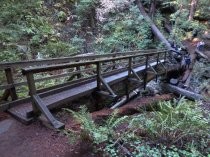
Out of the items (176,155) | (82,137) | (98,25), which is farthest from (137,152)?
(98,25)

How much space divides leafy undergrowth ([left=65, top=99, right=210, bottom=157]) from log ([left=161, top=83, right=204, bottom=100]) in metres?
5.96

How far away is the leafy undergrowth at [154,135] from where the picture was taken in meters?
3.55

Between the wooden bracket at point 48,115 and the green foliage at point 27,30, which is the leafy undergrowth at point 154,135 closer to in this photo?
the wooden bracket at point 48,115

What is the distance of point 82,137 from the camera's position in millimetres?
3662

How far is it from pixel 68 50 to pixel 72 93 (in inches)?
376

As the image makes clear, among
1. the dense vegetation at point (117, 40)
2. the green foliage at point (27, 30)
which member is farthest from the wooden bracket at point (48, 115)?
the green foliage at point (27, 30)

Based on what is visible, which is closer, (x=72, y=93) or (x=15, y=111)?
(x=15, y=111)

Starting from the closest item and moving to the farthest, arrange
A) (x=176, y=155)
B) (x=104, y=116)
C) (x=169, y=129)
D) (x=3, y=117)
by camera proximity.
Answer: (x=176, y=155)
(x=169, y=129)
(x=3, y=117)
(x=104, y=116)

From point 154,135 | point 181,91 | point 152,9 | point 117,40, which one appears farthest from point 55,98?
point 152,9

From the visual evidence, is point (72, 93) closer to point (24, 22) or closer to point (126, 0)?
point (24, 22)

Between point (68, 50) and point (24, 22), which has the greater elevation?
point (24, 22)

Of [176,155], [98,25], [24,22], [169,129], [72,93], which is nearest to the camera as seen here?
[176,155]

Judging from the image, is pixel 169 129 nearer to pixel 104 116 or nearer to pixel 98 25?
pixel 104 116

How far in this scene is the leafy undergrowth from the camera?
355 cm
